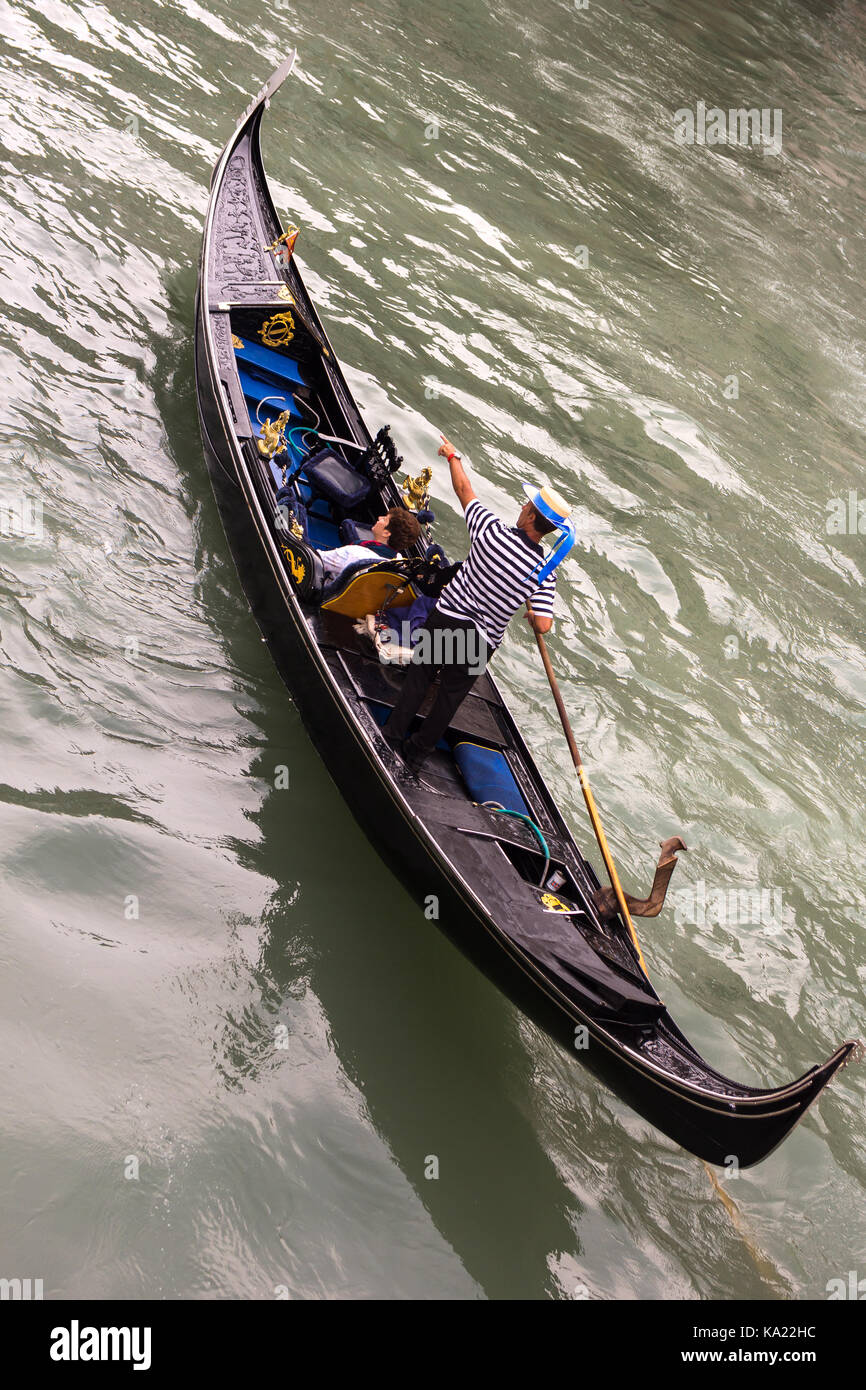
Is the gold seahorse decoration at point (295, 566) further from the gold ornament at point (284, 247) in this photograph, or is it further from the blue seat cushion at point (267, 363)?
the gold ornament at point (284, 247)

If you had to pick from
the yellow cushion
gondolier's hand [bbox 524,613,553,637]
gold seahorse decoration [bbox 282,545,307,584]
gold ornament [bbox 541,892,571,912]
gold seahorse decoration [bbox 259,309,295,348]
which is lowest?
gold ornament [bbox 541,892,571,912]

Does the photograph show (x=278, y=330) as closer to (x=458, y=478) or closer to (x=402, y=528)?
(x=402, y=528)

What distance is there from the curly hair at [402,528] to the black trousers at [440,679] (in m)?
0.66

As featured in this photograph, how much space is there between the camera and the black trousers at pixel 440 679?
4102 mm

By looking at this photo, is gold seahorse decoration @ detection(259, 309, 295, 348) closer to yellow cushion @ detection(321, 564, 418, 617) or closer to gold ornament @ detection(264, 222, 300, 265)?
gold ornament @ detection(264, 222, 300, 265)

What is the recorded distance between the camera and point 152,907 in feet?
12.9

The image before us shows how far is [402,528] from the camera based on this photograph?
471 centimetres

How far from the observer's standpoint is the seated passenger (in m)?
4.71

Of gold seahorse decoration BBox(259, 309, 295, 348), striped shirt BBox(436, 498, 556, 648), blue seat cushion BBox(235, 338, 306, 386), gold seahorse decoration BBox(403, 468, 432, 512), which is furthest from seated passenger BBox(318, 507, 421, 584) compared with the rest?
gold seahorse decoration BBox(259, 309, 295, 348)

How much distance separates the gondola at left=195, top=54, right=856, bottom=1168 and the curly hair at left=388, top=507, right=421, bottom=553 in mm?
107

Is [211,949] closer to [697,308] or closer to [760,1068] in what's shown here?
[760,1068]

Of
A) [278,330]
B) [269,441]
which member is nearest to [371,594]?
[269,441]

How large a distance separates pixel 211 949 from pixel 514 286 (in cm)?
614

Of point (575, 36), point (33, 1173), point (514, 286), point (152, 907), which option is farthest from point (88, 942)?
point (575, 36)
